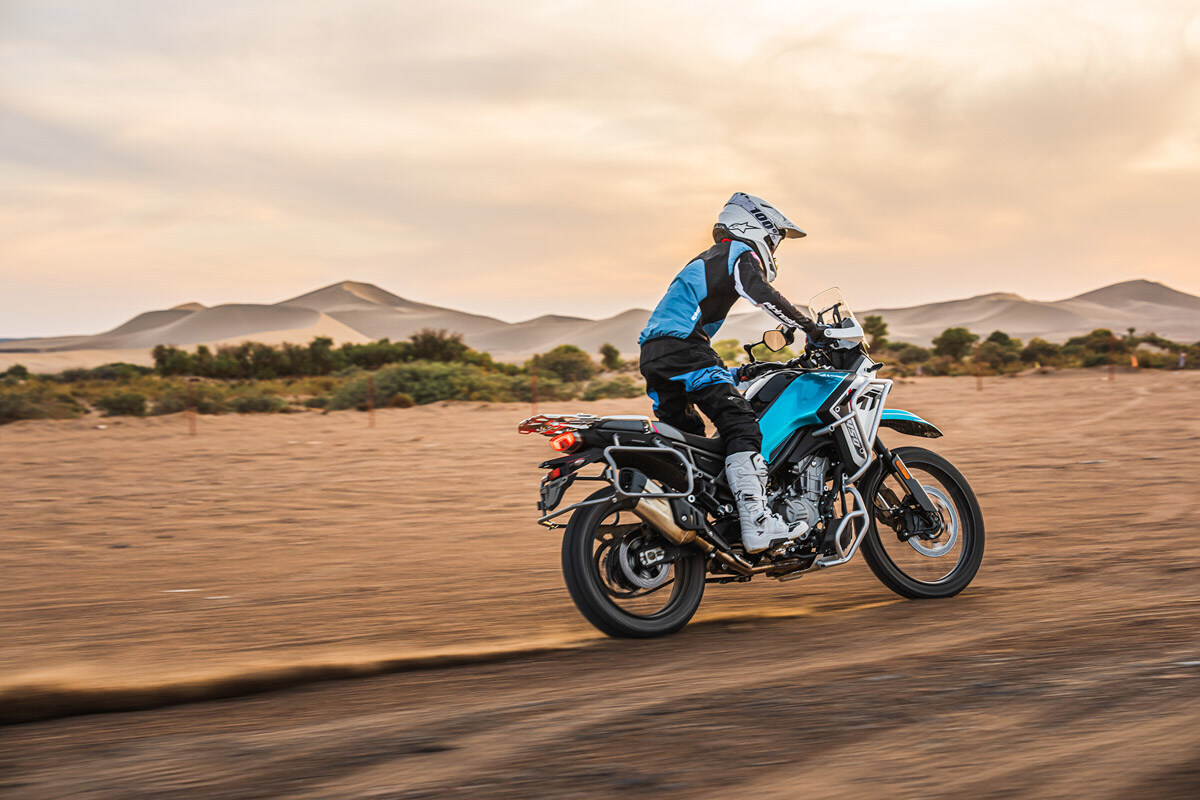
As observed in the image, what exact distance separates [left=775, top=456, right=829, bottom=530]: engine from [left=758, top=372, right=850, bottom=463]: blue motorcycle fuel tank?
0.24 m

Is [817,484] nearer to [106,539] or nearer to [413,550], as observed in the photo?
[413,550]

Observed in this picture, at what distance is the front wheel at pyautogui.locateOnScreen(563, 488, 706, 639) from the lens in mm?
5184

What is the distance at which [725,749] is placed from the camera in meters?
3.60

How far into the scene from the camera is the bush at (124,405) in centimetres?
3606

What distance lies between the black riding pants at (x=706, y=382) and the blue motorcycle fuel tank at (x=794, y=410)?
0.25m

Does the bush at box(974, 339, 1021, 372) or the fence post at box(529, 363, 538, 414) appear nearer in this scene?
the fence post at box(529, 363, 538, 414)

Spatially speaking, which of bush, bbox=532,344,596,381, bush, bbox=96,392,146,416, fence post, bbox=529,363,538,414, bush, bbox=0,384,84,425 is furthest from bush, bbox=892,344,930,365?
bush, bbox=0,384,84,425

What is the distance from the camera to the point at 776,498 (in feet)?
19.6

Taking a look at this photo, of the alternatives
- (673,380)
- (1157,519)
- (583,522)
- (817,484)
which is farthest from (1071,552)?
(583,522)

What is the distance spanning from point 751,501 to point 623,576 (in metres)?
0.84

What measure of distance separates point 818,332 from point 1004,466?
841 cm

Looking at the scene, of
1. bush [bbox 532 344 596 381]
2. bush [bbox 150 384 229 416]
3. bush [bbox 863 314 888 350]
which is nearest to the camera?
bush [bbox 150 384 229 416]

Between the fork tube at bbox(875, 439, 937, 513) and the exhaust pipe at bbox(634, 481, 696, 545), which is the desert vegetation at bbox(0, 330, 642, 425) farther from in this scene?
the exhaust pipe at bbox(634, 481, 696, 545)

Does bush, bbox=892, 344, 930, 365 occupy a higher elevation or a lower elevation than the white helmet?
higher
